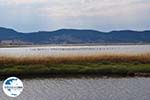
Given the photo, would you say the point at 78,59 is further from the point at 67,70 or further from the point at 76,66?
the point at 67,70

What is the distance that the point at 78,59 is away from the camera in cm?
2947

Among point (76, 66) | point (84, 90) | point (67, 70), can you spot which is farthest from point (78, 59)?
point (84, 90)

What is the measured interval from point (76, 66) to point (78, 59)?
1764mm

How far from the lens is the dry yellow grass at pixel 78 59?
93.2 feet

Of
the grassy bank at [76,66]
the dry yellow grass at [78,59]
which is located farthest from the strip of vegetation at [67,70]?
the dry yellow grass at [78,59]

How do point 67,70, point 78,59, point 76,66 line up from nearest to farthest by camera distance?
point 67,70 → point 76,66 → point 78,59

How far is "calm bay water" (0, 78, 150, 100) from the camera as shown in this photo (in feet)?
57.1

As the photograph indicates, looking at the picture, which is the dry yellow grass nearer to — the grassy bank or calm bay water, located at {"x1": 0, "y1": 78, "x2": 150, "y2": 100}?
the grassy bank

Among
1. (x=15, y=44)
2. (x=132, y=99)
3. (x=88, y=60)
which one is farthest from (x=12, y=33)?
(x=132, y=99)

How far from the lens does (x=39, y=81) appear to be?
78.7ft

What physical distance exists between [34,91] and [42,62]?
886cm

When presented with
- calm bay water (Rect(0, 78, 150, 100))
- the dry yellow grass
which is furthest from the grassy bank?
calm bay water (Rect(0, 78, 150, 100))

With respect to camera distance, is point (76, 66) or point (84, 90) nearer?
point (84, 90)

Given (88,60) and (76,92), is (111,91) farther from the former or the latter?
(88,60)
